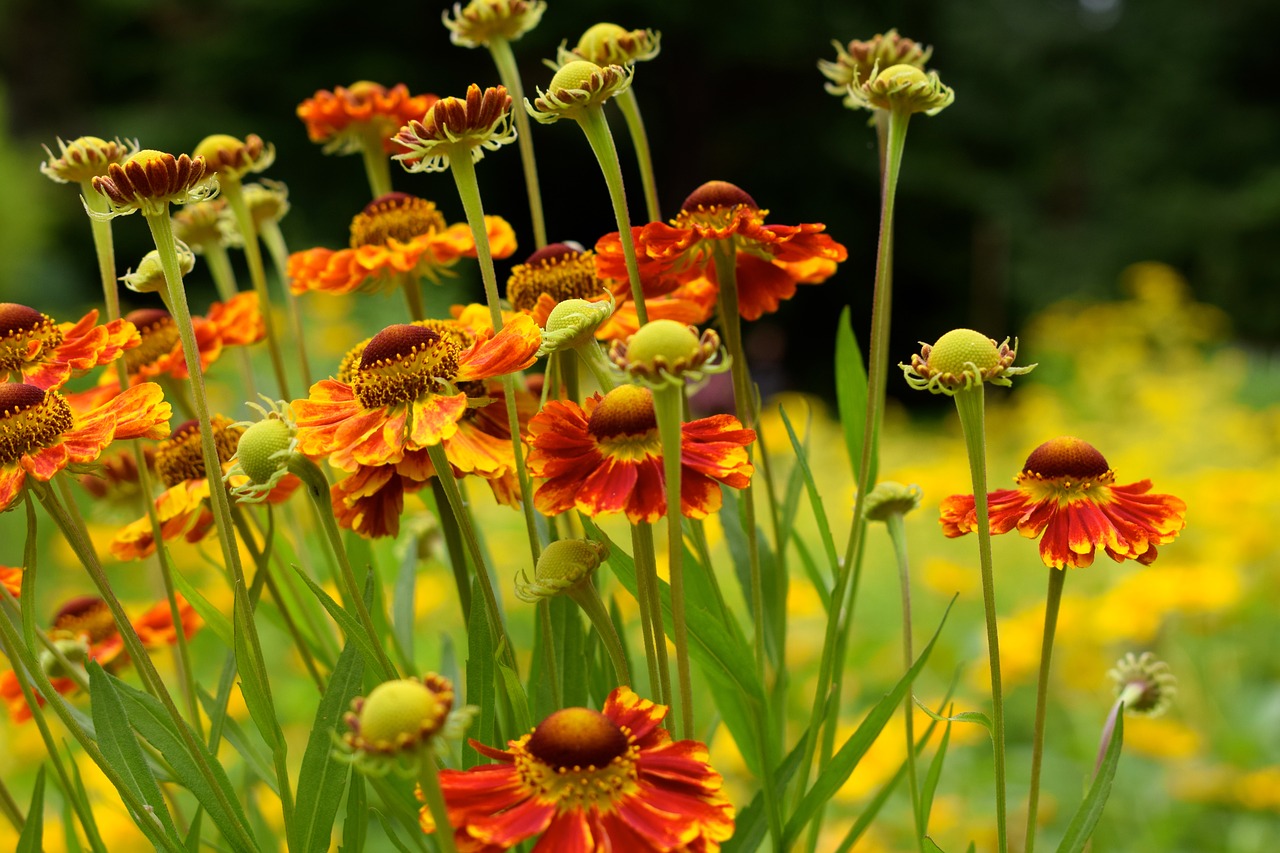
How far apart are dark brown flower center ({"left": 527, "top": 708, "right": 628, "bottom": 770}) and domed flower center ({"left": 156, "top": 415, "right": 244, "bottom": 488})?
27cm

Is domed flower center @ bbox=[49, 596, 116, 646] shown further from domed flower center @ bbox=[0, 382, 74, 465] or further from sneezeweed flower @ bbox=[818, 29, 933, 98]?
sneezeweed flower @ bbox=[818, 29, 933, 98]

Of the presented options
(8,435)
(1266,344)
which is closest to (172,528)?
(8,435)

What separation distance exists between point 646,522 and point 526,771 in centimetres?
9

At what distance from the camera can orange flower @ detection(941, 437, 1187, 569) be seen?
17.0 inches

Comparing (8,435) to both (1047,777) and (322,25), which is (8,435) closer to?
(1047,777)

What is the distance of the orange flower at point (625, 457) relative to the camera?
39cm

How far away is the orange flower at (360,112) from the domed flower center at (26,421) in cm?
25

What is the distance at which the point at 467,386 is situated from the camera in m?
0.46

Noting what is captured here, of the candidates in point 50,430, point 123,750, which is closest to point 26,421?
point 50,430

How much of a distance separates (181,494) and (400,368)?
0.17 metres

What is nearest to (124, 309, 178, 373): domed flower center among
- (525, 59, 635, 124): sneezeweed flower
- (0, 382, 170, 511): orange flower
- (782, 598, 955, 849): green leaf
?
(0, 382, 170, 511): orange flower

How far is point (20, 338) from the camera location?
1.60 feet

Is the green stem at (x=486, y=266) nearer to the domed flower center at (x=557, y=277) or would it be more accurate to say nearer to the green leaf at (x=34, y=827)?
the domed flower center at (x=557, y=277)

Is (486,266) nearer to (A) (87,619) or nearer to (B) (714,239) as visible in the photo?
(B) (714,239)
